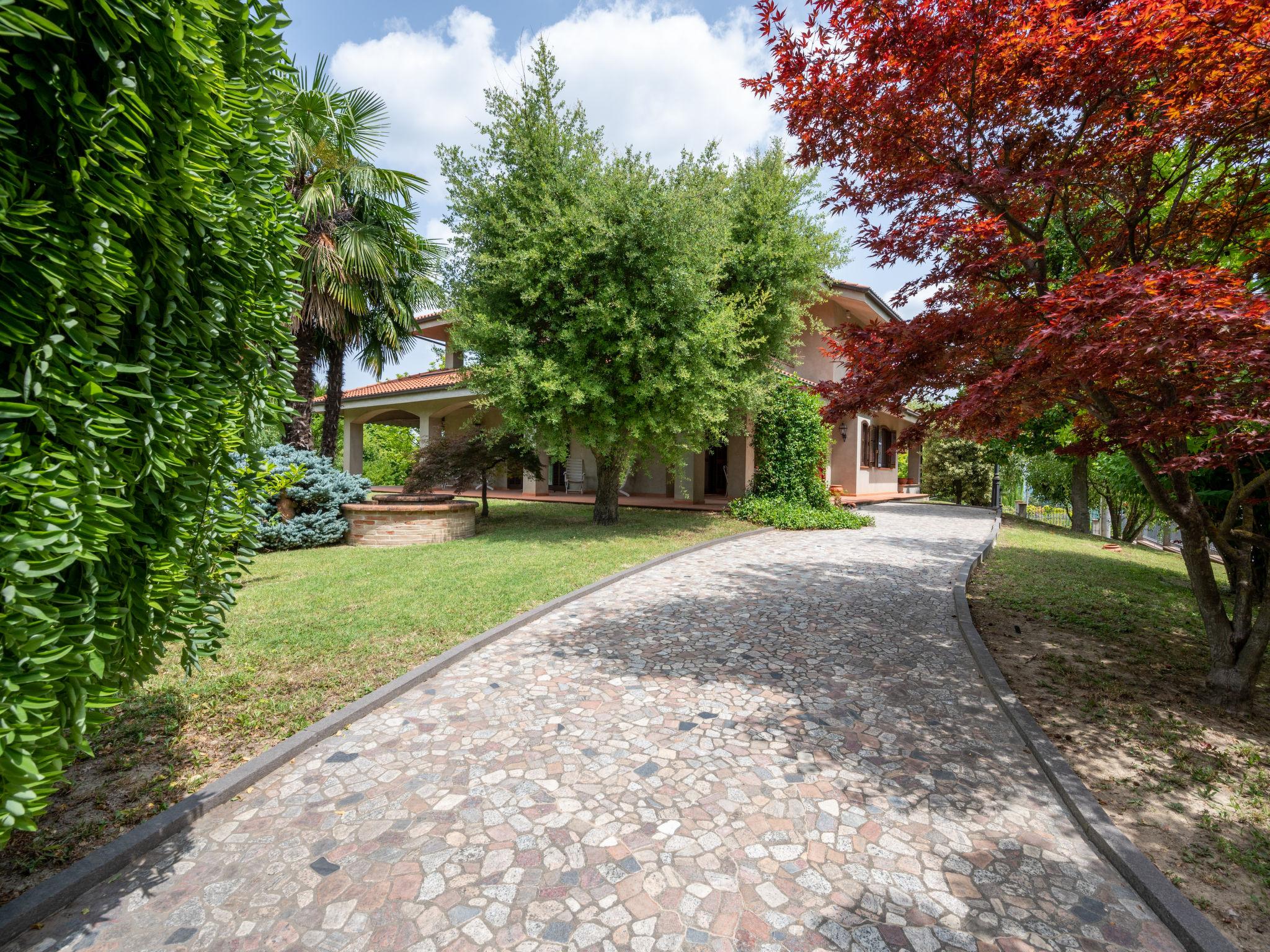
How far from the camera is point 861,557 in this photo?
32.6 feet

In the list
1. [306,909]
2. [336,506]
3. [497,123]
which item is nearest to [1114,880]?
[306,909]

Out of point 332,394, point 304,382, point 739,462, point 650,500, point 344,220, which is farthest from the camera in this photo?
point 650,500

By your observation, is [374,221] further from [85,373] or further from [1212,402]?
[1212,402]

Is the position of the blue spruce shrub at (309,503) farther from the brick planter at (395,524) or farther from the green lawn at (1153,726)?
the green lawn at (1153,726)

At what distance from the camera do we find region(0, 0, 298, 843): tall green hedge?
154 cm

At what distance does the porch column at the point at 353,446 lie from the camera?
889 inches

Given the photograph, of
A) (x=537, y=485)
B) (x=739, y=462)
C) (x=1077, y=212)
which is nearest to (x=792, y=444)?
(x=739, y=462)

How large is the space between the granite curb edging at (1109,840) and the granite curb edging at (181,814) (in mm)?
4254

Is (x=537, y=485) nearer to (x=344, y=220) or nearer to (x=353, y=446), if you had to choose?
(x=353, y=446)

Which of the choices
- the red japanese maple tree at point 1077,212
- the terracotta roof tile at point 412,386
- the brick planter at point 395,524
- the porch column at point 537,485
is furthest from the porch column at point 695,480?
the red japanese maple tree at point 1077,212

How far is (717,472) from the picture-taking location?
2134 centimetres

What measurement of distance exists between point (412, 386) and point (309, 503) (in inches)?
453

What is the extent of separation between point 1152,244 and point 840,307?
15652mm

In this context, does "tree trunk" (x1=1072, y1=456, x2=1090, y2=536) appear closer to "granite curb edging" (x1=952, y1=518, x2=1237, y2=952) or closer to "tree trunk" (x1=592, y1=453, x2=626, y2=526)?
"tree trunk" (x1=592, y1=453, x2=626, y2=526)
